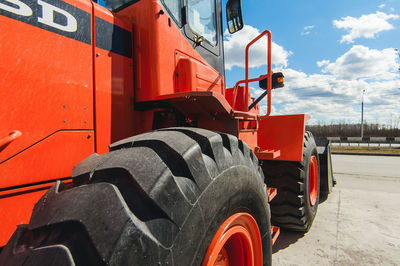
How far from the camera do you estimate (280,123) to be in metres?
3.29

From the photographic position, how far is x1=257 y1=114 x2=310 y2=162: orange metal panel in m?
3.17

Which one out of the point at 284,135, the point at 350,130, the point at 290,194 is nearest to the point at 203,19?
the point at 284,135

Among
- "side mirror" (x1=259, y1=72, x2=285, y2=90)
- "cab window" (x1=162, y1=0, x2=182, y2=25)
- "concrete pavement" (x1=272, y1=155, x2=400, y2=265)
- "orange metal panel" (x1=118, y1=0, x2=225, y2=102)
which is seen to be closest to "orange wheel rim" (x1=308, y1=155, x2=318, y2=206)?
"concrete pavement" (x1=272, y1=155, x2=400, y2=265)

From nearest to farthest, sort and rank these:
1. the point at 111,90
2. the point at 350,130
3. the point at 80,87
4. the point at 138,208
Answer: the point at 138,208
the point at 80,87
the point at 111,90
the point at 350,130

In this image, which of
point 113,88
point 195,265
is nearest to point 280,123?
point 113,88

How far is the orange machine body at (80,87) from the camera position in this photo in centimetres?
121

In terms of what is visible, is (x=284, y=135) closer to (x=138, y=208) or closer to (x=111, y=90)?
(x=111, y=90)

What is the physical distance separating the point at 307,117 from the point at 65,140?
3022mm

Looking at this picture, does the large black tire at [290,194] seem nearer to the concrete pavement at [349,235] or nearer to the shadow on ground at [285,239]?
the shadow on ground at [285,239]

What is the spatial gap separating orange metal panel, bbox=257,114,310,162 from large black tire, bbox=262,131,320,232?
0.16 metres

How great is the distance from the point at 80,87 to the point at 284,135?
2.62m

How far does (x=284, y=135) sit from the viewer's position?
3.27 metres

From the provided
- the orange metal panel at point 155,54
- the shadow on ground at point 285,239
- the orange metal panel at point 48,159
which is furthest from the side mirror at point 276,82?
the orange metal panel at point 48,159

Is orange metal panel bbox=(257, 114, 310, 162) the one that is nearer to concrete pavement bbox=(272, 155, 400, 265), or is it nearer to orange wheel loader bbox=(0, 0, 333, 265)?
concrete pavement bbox=(272, 155, 400, 265)
